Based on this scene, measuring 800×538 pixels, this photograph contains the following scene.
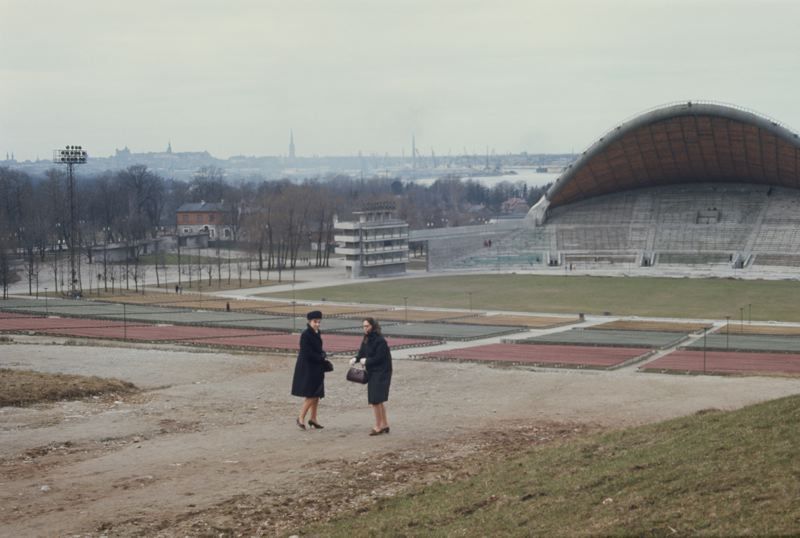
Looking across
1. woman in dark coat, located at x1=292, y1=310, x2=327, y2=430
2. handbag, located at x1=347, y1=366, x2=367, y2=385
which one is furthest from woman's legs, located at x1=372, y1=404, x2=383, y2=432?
woman in dark coat, located at x1=292, y1=310, x2=327, y2=430

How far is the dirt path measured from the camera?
561 inches

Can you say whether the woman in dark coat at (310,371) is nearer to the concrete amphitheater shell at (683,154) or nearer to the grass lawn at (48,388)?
the grass lawn at (48,388)

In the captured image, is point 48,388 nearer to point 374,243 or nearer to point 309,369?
point 309,369

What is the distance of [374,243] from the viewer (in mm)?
105750

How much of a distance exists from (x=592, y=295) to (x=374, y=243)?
98.6ft

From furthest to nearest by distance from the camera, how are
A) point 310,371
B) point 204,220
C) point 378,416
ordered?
point 204,220 < point 310,371 < point 378,416

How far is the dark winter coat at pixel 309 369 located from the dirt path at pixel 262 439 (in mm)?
760

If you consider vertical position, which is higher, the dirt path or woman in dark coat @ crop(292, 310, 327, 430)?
woman in dark coat @ crop(292, 310, 327, 430)

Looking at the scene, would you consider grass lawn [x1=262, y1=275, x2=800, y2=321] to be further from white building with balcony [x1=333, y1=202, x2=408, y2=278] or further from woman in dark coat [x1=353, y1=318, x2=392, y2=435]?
woman in dark coat [x1=353, y1=318, x2=392, y2=435]

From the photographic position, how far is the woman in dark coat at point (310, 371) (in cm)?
1953

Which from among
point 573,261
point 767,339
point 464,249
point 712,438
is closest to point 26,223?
point 464,249

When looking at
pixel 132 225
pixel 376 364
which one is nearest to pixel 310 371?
pixel 376 364

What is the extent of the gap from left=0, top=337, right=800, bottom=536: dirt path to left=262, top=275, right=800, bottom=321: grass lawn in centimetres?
4101

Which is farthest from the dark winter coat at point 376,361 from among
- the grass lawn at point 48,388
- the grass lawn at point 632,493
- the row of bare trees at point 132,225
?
the row of bare trees at point 132,225
